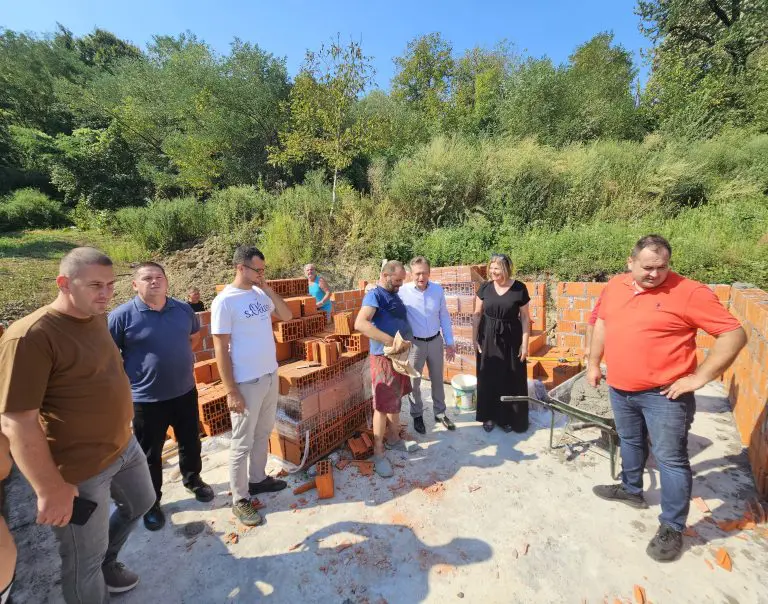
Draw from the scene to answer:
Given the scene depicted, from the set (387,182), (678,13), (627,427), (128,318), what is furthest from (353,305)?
(678,13)

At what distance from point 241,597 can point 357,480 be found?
1252 millimetres

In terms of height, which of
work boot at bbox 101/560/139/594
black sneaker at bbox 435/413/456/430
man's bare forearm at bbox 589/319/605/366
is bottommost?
black sneaker at bbox 435/413/456/430

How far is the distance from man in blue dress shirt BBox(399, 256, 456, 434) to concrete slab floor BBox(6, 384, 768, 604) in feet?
2.43

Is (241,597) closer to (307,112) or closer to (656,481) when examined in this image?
(656,481)

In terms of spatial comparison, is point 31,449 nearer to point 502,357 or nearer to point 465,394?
point 502,357

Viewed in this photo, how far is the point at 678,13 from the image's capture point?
46.2ft

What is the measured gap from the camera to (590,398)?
3543 mm

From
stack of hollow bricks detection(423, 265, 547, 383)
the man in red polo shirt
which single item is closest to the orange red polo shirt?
the man in red polo shirt

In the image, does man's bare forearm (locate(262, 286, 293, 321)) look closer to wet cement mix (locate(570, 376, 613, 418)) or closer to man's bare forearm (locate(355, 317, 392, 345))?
man's bare forearm (locate(355, 317, 392, 345))

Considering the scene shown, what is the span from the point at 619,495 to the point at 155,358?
382 cm

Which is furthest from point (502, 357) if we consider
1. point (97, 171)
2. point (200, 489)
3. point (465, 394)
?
point (97, 171)

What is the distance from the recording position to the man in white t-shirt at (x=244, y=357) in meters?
2.53

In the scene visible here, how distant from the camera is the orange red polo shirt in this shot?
212 cm

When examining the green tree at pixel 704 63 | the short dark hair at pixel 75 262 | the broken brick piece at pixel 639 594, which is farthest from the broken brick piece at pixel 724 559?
the green tree at pixel 704 63
